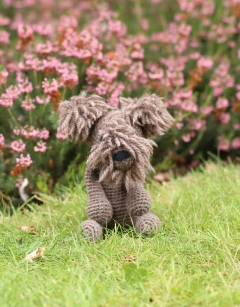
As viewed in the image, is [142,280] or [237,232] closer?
[142,280]

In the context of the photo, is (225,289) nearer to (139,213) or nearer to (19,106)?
(139,213)

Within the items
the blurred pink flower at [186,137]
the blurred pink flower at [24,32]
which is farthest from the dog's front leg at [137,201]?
the blurred pink flower at [24,32]

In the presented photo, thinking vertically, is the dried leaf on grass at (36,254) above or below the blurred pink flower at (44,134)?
below

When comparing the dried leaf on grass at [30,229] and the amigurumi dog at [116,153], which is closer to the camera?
the amigurumi dog at [116,153]

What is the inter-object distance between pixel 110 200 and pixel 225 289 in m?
0.84

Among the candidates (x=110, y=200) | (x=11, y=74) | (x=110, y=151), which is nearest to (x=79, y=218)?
(x=110, y=200)

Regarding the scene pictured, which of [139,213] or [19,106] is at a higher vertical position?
[19,106]

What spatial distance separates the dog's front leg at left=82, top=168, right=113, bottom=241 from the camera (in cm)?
247

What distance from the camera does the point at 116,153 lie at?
2322 mm

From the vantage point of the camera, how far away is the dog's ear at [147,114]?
2508mm

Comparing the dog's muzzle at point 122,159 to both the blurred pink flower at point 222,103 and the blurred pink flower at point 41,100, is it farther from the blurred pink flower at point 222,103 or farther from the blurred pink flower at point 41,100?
the blurred pink flower at point 222,103

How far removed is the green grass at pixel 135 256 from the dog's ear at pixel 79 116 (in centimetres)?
52

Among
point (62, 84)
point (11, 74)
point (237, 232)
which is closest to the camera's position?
point (237, 232)

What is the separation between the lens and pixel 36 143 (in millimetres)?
3377
